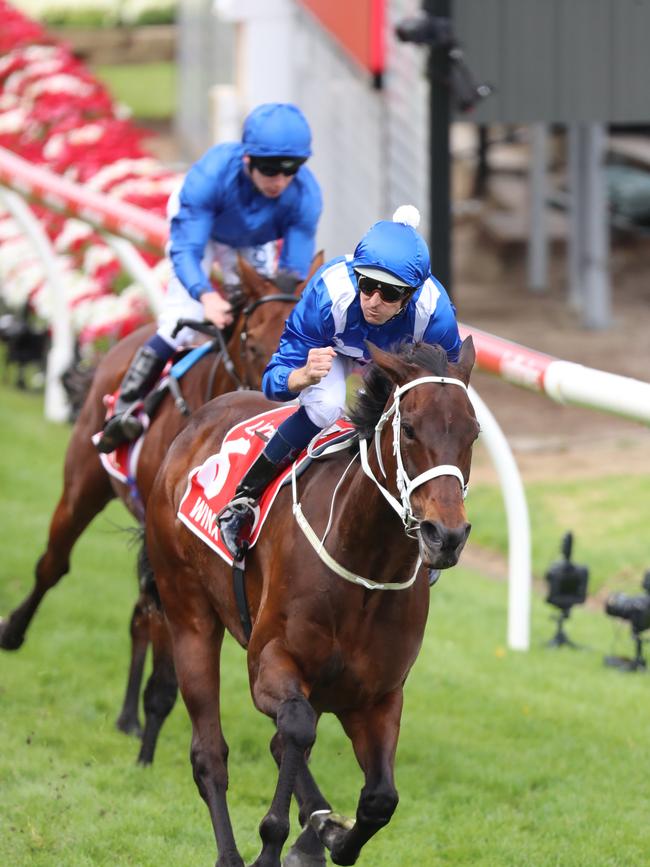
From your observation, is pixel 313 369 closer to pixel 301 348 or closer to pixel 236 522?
pixel 301 348

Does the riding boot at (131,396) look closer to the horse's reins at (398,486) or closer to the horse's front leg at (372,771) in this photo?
the horse's reins at (398,486)

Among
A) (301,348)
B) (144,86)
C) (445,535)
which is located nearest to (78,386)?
(301,348)

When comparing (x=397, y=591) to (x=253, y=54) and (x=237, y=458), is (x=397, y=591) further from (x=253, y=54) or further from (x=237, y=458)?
(x=253, y=54)

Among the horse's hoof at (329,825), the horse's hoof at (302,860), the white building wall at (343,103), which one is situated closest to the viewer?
the horse's hoof at (329,825)

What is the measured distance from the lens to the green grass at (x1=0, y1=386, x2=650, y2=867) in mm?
4875

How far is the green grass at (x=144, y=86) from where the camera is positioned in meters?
20.9

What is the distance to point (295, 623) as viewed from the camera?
4195mm

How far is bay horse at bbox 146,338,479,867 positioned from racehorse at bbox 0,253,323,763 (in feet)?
3.70

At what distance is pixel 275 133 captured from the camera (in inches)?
226

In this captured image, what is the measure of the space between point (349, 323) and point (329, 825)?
4.58ft

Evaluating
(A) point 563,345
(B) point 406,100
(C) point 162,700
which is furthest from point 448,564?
(A) point 563,345

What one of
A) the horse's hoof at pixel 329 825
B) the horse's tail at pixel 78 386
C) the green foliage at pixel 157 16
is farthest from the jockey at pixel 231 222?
the green foliage at pixel 157 16

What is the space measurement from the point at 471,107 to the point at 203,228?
2.73 metres

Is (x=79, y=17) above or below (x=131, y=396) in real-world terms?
below
